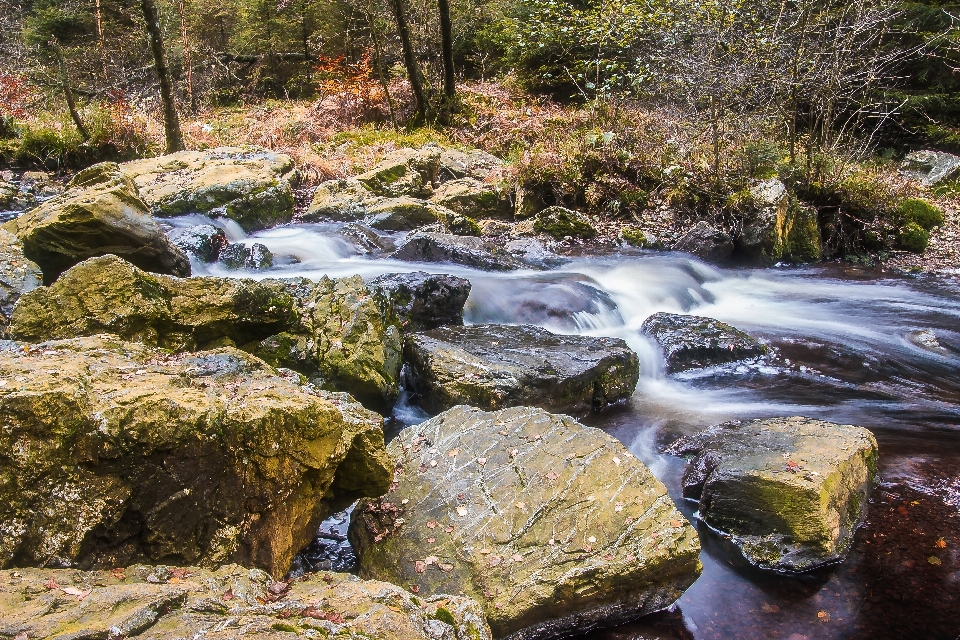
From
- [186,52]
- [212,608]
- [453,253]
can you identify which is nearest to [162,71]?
[453,253]

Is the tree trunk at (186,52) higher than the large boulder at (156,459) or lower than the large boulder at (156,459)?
higher

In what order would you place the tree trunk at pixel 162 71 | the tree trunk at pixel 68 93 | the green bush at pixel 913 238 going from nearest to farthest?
the tree trunk at pixel 162 71, the green bush at pixel 913 238, the tree trunk at pixel 68 93

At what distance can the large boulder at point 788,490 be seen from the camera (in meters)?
4.37

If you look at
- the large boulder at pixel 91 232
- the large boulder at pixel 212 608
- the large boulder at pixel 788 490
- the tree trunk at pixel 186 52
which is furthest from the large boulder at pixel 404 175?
the large boulder at pixel 212 608

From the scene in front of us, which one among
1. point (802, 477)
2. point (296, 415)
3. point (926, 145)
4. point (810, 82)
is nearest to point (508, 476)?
point (296, 415)

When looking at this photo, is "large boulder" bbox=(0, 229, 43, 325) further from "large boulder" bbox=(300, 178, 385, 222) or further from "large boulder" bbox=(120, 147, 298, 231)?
"large boulder" bbox=(300, 178, 385, 222)

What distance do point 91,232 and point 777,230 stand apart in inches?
453

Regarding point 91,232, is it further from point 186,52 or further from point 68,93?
point 186,52

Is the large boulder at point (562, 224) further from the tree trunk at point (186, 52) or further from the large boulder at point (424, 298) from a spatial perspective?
the tree trunk at point (186, 52)

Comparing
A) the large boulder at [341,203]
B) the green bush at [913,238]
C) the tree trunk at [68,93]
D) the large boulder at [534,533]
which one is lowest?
the green bush at [913,238]

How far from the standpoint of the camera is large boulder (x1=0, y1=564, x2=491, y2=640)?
2248mm

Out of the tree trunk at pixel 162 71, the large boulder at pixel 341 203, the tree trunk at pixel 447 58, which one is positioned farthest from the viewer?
the tree trunk at pixel 447 58

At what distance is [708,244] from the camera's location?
12.2 metres

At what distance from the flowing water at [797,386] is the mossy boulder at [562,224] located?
3.66 ft
